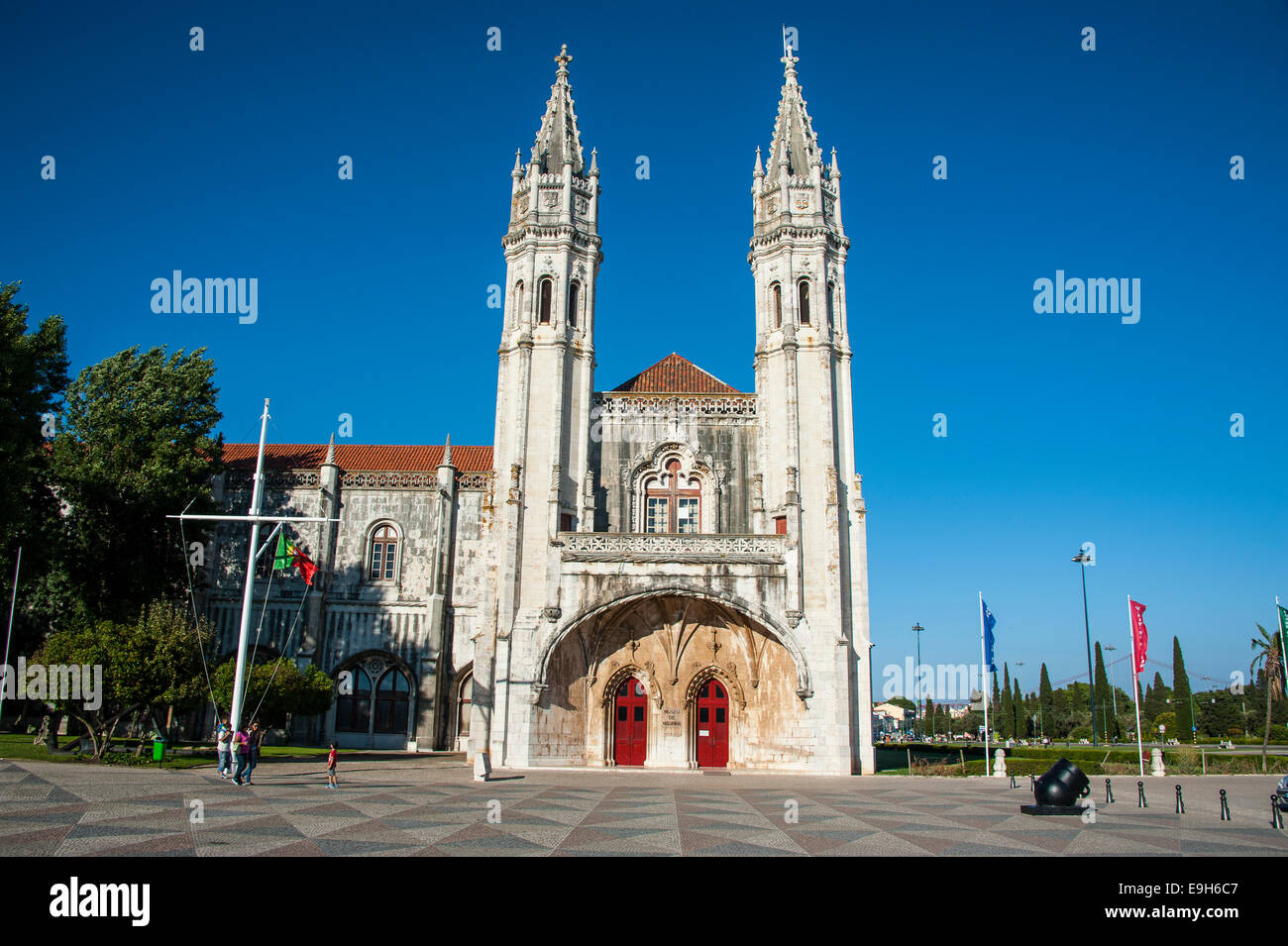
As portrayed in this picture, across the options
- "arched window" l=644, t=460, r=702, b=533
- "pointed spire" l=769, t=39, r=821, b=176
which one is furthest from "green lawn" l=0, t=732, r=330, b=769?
"pointed spire" l=769, t=39, r=821, b=176

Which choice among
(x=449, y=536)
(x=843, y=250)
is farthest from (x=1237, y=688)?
(x=449, y=536)

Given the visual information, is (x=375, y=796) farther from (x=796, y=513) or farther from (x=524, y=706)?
(x=796, y=513)

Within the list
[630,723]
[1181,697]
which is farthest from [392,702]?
[1181,697]

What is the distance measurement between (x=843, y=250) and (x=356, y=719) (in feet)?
92.3

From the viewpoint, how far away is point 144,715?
103ft

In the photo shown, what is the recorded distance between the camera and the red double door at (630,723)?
30.2 meters

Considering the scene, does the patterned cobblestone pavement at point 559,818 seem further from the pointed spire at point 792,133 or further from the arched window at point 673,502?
the pointed spire at point 792,133

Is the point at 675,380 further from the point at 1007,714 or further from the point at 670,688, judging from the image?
the point at 1007,714

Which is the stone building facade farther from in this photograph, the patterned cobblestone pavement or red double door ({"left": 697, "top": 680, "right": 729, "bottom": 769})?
the patterned cobblestone pavement

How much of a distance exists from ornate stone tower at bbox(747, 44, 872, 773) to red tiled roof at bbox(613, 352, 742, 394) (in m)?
2.66

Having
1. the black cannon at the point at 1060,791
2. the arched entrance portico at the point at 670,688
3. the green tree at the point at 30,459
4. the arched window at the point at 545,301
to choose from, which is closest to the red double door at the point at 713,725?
the arched entrance portico at the point at 670,688

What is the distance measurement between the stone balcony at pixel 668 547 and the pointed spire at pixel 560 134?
1534 cm

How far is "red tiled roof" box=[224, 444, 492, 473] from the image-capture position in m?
40.6

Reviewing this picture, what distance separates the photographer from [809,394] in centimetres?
3222
